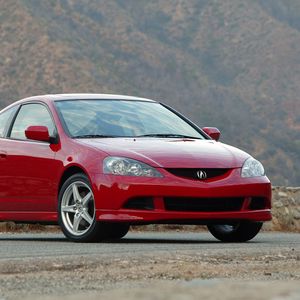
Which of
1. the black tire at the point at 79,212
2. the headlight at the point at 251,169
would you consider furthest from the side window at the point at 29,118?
the headlight at the point at 251,169

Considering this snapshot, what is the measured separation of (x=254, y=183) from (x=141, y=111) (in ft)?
5.53

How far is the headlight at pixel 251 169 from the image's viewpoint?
10211 mm

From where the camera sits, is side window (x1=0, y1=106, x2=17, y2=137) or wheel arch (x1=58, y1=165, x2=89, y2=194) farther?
side window (x1=0, y1=106, x2=17, y2=137)

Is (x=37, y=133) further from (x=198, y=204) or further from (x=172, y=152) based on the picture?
(x=198, y=204)

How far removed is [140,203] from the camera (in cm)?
987

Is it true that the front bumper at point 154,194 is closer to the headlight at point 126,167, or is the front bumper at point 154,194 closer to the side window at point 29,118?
the headlight at point 126,167

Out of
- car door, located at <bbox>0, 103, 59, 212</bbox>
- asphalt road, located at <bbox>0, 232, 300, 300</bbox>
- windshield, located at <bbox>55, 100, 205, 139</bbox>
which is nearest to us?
asphalt road, located at <bbox>0, 232, 300, 300</bbox>

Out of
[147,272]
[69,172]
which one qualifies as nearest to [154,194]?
[69,172]

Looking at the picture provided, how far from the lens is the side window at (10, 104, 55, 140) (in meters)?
11.1

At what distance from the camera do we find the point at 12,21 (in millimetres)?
85688

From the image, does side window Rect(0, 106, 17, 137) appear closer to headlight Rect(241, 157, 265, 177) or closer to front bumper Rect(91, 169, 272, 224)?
front bumper Rect(91, 169, 272, 224)

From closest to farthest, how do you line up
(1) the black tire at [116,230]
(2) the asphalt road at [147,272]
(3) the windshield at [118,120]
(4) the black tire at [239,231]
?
(2) the asphalt road at [147,272]
(1) the black tire at [116,230]
(3) the windshield at [118,120]
(4) the black tire at [239,231]

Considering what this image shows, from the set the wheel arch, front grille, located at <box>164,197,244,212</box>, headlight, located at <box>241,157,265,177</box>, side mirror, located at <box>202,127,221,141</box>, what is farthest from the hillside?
front grille, located at <box>164,197,244,212</box>

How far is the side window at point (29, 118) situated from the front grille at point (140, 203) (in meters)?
1.59
